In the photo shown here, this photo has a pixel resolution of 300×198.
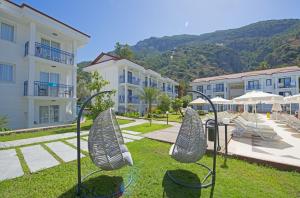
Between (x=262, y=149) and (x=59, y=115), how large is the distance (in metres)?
15.9

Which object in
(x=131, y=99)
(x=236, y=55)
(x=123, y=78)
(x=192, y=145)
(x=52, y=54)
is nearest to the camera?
(x=192, y=145)

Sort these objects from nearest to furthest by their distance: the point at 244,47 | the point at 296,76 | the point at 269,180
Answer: the point at 269,180 < the point at 296,76 < the point at 244,47

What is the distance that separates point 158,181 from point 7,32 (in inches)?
609

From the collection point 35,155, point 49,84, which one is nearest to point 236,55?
point 49,84

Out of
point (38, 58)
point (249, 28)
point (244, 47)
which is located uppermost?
point (249, 28)

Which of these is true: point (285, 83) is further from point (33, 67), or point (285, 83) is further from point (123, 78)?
point (33, 67)

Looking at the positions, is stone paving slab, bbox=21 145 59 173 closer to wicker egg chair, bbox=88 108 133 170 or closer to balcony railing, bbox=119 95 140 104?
wicker egg chair, bbox=88 108 133 170

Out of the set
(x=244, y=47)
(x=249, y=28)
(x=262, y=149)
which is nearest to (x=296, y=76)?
(x=262, y=149)

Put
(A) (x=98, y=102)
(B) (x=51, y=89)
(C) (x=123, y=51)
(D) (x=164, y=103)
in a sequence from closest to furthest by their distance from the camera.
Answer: (A) (x=98, y=102) → (B) (x=51, y=89) → (D) (x=164, y=103) → (C) (x=123, y=51)

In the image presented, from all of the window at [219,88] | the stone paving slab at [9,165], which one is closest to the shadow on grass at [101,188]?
the stone paving slab at [9,165]

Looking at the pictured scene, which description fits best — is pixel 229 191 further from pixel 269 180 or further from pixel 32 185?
pixel 32 185

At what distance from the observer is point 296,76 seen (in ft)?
112

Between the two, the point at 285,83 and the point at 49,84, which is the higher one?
the point at 285,83

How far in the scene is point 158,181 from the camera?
14.4ft
